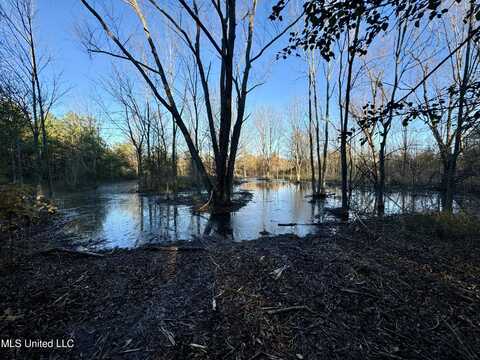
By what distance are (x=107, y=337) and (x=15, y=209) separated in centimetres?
293

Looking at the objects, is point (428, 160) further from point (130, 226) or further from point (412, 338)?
point (130, 226)

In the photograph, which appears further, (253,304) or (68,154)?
(68,154)

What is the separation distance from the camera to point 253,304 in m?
2.19

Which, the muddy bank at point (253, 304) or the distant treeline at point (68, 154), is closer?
the muddy bank at point (253, 304)

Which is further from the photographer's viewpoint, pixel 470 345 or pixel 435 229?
pixel 435 229

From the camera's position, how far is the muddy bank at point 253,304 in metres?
1.69

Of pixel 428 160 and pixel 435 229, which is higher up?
pixel 428 160

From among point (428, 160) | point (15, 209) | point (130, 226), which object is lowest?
point (130, 226)

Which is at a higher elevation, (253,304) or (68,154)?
(68,154)

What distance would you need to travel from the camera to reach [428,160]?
11133 millimetres

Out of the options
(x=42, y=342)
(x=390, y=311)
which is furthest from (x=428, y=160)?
(x=42, y=342)

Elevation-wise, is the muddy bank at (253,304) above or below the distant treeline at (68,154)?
below

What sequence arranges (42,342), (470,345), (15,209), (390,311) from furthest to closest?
1. (15,209)
2. (390,311)
3. (42,342)
4. (470,345)

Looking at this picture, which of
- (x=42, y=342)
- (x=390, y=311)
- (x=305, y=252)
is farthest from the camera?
(x=305, y=252)
